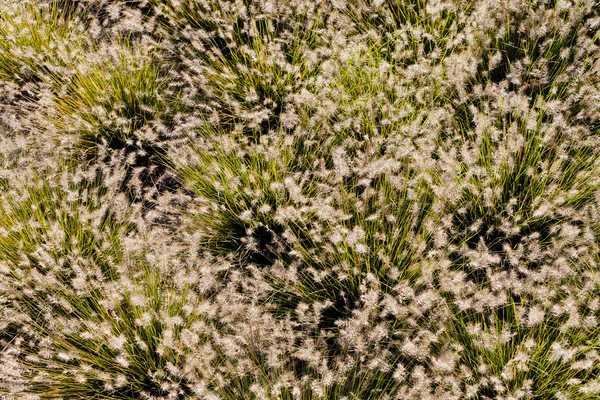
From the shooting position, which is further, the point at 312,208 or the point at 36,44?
the point at 36,44

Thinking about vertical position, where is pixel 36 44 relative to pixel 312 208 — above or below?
above

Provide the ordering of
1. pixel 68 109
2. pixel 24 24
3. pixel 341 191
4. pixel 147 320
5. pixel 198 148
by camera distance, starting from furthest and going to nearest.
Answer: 1. pixel 24 24
2. pixel 68 109
3. pixel 198 148
4. pixel 341 191
5. pixel 147 320

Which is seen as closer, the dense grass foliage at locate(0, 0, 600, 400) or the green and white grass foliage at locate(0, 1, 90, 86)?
the dense grass foliage at locate(0, 0, 600, 400)

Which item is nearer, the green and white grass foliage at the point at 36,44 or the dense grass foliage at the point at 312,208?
the dense grass foliage at the point at 312,208

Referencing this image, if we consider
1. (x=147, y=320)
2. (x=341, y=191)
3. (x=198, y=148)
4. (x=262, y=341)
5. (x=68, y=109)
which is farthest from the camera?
(x=68, y=109)

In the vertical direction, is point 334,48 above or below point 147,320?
above

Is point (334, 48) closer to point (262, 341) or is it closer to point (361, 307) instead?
point (361, 307)

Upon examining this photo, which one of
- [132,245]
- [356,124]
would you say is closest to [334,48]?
[356,124]

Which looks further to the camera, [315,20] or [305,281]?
[315,20]
